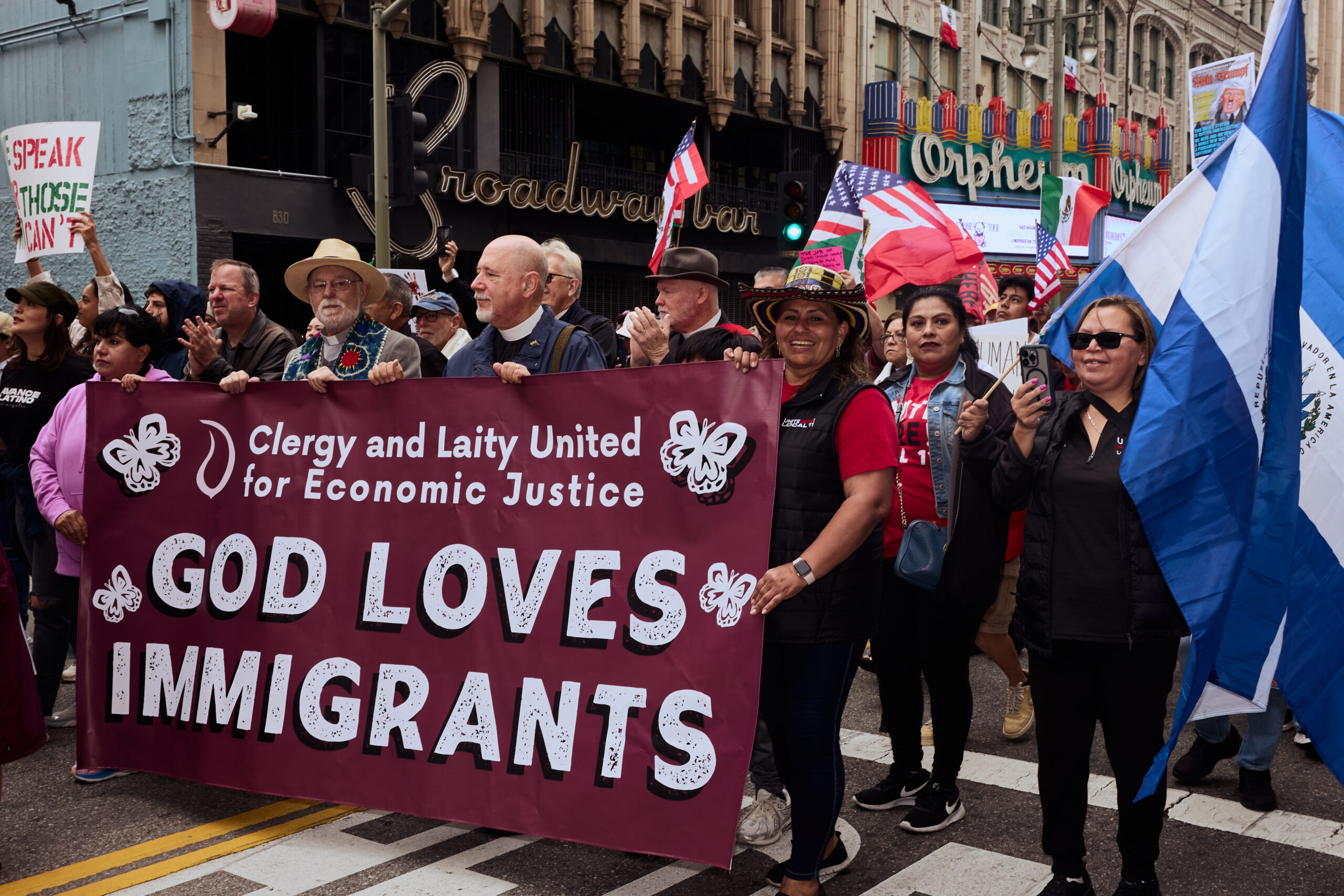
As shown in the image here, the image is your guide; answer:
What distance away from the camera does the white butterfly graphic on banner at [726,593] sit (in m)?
3.81

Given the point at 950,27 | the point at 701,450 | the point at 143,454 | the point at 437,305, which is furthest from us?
the point at 950,27

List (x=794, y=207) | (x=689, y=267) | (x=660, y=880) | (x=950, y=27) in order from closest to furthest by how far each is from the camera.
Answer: (x=660, y=880) < (x=689, y=267) < (x=794, y=207) < (x=950, y=27)

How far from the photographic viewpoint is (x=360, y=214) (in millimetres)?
18656

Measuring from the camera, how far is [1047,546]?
3.79 m

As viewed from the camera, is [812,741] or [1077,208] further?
[1077,208]

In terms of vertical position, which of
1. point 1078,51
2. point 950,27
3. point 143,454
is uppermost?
point 950,27

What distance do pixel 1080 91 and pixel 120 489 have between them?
38308 mm

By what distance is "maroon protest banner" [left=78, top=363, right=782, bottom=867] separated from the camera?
388 centimetres

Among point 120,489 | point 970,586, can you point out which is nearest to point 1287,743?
point 970,586

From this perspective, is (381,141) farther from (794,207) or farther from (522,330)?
(522,330)

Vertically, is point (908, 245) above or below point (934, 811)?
above

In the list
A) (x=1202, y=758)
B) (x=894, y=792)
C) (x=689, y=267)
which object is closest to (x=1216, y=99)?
(x=689, y=267)

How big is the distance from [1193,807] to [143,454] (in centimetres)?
443

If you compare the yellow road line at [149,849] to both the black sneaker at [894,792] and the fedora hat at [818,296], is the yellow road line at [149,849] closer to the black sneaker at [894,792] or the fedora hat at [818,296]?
the black sneaker at [894,792]
